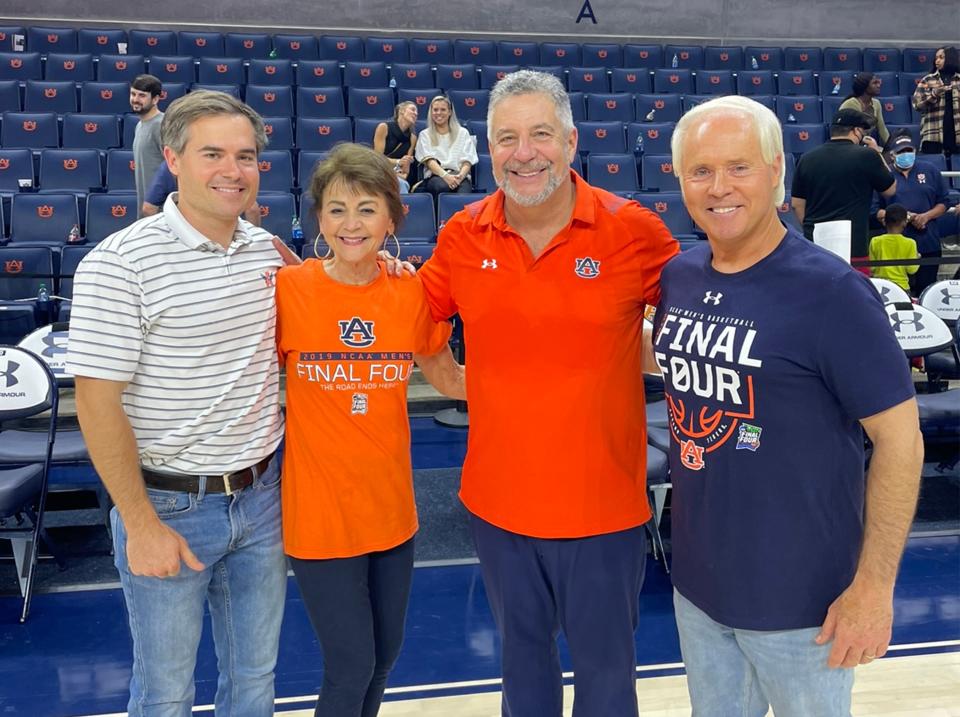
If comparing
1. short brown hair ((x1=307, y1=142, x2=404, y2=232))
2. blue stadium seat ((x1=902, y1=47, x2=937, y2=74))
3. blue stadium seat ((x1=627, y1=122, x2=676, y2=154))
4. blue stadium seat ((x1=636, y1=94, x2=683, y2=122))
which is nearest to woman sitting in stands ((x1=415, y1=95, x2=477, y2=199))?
blue stadium seat ((x1=627, y1=122, x2=676, y2=154))

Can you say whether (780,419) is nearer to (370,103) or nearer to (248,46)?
(370,103)

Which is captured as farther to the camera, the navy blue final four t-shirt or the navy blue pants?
the navy blue pants

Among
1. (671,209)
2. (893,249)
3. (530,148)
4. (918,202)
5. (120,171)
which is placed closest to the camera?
(530,148)

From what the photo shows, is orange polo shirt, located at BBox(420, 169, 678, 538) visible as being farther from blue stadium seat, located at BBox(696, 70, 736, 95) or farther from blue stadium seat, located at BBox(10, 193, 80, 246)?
blue stadium seat, located at BBox(696, 70, 736, 95)

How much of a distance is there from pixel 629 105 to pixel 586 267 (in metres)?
7.69

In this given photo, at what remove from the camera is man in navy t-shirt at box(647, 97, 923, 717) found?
1.36m

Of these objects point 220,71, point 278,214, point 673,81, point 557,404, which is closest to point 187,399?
point 557,404

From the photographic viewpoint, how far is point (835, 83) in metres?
9.98

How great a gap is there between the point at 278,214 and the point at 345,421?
4.71 meters

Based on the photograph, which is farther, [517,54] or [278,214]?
[517,54]

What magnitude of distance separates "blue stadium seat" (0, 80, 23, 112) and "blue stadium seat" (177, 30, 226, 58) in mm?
2065

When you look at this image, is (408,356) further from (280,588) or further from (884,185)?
(884,185)

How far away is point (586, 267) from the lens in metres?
1.80

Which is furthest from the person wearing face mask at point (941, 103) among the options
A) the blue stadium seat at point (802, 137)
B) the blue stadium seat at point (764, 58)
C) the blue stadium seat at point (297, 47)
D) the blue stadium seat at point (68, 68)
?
the blue stadium seat at point (68, 68)
